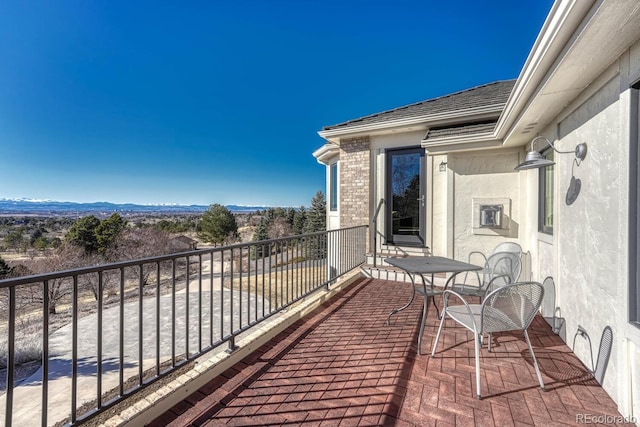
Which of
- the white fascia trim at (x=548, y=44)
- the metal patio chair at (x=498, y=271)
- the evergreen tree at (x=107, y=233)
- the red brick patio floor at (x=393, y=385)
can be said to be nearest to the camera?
the white fascia trim at (x=548, y=44)

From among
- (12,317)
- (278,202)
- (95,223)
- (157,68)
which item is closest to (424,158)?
(12,317)

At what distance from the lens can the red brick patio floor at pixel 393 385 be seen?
184 centimetres

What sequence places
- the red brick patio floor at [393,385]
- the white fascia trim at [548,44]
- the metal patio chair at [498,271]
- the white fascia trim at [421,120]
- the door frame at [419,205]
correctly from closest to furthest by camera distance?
the white fascia trim at [548,44]
the red brick patio floor at [393,385]
the metal patio chair at [498,271]
the white fascia trim at [421,120]
the door frame at [419,205]

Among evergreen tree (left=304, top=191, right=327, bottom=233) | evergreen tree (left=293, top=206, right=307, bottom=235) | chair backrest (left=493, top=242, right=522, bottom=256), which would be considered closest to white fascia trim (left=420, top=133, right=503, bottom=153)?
chair backrest (left=493, top=242, right=522, bottom=256)

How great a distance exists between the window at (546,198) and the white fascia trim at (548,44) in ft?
3.76

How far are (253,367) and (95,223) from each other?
27288 millimetres

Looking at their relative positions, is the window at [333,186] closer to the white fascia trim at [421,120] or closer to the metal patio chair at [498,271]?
the white fascia trim at [421,120]

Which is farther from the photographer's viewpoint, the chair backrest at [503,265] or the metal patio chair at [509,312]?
the chair backrest at [503,265]

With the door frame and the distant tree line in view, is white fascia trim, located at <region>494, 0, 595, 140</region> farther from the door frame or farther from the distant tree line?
the distant tree line

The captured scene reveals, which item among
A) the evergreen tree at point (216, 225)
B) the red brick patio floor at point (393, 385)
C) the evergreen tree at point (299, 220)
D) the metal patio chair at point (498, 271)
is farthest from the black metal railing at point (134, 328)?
the evergreen tree at point (299, 220)

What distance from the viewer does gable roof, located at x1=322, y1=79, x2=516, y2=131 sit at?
5.17m

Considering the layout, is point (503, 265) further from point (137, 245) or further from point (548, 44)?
point (137, 245)

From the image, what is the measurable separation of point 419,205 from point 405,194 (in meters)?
0.39

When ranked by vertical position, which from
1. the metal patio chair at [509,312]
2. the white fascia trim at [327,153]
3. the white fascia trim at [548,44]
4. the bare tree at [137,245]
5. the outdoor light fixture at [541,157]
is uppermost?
the white fascia trim at [327,153]
